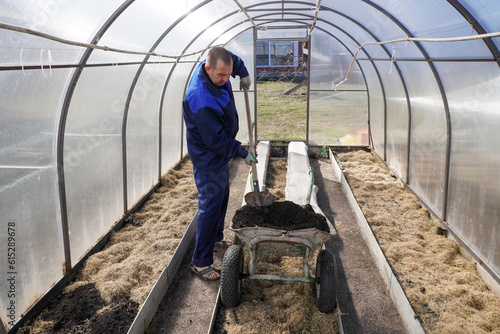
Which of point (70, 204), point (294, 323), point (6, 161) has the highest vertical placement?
point (6, 161)

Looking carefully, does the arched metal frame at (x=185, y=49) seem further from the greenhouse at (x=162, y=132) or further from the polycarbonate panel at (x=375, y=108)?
the polycarbonate panel at (x=375, y=108)

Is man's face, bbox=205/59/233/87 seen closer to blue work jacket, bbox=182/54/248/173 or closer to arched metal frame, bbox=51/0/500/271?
blue work jacket, bbox=182/54/248/173

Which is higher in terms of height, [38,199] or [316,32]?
[316,32]

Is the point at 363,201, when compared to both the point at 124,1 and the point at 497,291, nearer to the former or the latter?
the point at 497,291

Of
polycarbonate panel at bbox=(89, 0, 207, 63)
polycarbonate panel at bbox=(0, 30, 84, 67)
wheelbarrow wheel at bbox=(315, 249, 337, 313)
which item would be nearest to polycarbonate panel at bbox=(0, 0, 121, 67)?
polycarbonate panel at bbox=(0, 30, 84, 67)

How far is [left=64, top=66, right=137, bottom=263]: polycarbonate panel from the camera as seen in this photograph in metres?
4.48

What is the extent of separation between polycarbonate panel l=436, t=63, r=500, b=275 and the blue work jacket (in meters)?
2.60

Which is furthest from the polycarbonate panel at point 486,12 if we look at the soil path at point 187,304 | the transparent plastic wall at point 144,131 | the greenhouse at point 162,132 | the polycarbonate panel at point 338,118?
the polycarbonate panel at point 338,118

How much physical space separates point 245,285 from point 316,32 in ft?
23.9

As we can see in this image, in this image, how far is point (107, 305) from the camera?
3980 mm

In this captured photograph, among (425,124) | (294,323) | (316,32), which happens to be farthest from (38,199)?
(316,32)

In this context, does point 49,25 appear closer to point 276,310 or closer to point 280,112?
point 276,310

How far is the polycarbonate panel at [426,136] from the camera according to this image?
574 centimetres

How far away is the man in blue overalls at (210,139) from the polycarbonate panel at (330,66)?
5576 mm
